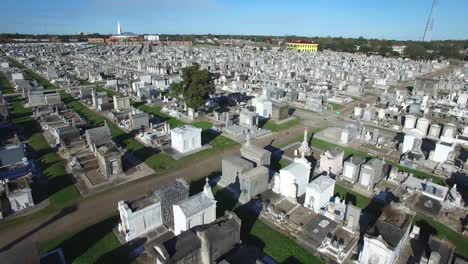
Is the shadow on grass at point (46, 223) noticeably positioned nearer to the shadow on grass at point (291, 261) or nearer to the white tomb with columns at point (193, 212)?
the white tomb with columns at point (193, 212)

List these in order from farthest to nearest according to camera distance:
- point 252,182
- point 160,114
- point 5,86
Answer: point 5,86 → point 160,114 → point 252,182

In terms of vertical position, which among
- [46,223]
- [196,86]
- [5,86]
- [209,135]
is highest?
[196,86]

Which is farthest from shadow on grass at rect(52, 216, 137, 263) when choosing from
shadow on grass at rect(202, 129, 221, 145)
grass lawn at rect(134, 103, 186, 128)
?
grass lawn at rect(134, 103, 186, 128)

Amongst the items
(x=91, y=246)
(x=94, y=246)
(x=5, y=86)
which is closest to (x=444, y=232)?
(x=94, y=246)

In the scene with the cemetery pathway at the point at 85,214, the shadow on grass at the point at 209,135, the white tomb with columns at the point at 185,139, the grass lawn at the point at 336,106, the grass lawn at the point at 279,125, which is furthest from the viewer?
the grass lawn at the point at 336,106

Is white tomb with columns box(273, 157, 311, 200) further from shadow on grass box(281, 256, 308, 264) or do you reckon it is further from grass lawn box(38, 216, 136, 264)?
grass lawn box(38, 216, 136, 264)

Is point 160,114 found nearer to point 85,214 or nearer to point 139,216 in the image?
point 85,214

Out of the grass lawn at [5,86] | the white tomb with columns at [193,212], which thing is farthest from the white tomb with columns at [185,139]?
the grass lawn at [5,86]
